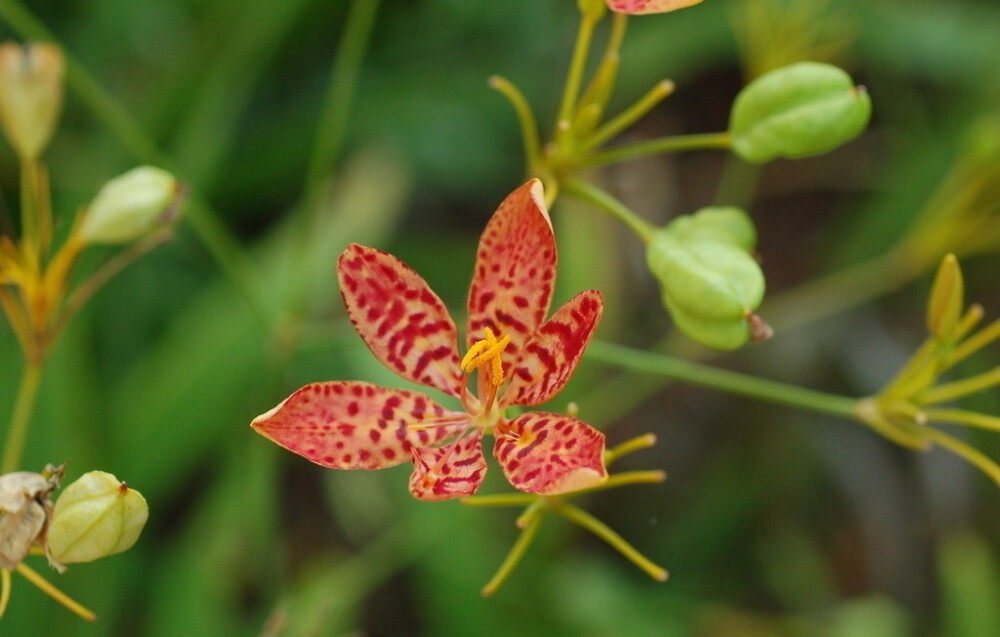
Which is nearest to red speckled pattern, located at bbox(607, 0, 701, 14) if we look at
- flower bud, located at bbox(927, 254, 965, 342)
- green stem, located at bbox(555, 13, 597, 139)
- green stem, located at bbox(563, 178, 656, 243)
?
green stem, located at bbox(555, 13, 597, 139)

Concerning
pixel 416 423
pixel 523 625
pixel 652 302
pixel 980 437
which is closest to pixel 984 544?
pixel 980 437

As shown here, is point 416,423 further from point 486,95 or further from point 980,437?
point 980,437

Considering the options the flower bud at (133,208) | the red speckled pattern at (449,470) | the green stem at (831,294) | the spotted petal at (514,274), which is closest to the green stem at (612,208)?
the spotted petal at (514,274)

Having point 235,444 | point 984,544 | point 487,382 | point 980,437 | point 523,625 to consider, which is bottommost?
point 984,544

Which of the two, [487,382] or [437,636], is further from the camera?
[437,636]

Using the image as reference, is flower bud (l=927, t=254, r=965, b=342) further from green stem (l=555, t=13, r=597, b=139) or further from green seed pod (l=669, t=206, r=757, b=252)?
green stem (l=555, t=13, r=597, b=139)

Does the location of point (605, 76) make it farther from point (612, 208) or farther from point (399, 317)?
point (399, 317)
